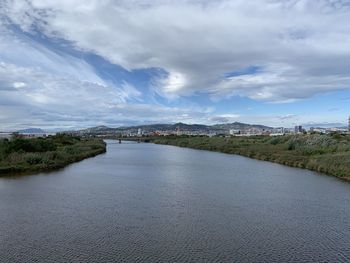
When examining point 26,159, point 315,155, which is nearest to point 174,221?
point 26,159

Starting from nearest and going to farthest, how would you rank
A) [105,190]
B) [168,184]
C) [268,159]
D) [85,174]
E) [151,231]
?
[151,231] < [105,190] < [168,184] < [85,174] < [268,159]

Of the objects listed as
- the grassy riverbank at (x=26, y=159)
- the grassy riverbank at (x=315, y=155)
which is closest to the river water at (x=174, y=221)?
the grassy riverbank at (x=315, y=155)

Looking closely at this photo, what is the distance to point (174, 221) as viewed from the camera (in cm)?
1417

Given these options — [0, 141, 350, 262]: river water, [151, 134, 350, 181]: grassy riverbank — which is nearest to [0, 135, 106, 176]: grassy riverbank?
[0, 141, 350, 262]: river water

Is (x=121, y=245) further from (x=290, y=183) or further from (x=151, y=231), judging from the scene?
(x=290, y=183)

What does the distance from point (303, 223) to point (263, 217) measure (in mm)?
1479

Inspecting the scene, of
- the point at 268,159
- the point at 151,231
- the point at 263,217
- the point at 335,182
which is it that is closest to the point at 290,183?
the point at 335,182

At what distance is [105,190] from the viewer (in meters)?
21.1

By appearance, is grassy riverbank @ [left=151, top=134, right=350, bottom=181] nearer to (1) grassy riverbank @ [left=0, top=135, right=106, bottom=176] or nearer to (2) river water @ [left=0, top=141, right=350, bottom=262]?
(2) river water @ [left=0, top=141, right=350, bottom=262]

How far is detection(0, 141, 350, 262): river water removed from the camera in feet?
35.6

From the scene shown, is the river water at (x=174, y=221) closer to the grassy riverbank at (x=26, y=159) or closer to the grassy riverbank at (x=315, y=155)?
the grassy riverbank at (x=315, y=155)

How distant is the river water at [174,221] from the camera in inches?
427

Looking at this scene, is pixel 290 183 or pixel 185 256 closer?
pixel 185 256

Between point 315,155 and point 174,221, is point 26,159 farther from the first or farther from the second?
point 315,155
